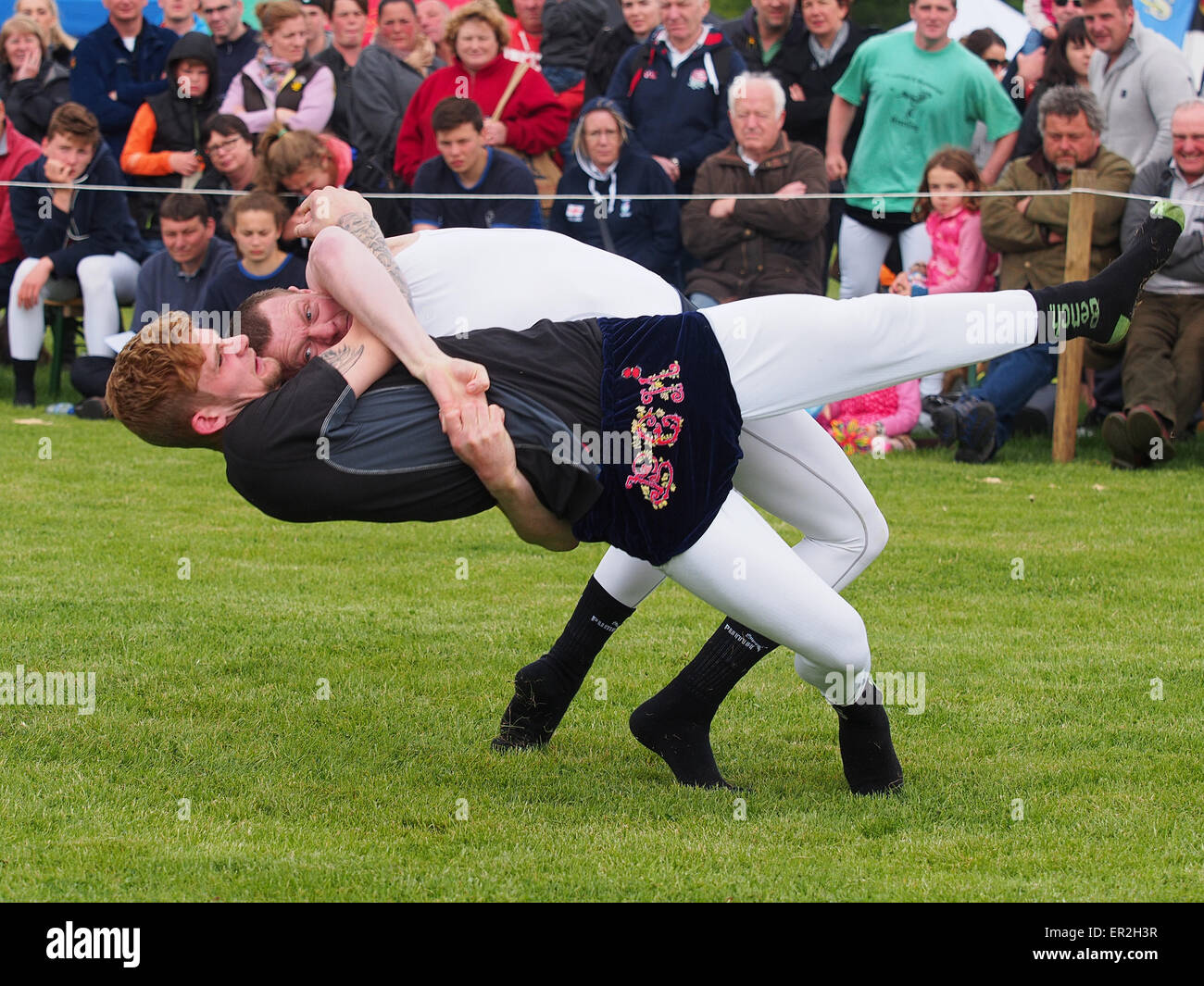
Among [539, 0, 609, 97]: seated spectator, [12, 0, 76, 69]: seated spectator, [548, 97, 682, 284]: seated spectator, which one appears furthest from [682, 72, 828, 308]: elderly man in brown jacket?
[12, 0, 76, 69]: seated spectator

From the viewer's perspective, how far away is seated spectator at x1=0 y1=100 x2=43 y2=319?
11406 mm

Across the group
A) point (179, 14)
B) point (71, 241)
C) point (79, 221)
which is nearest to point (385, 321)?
point (79, 221)

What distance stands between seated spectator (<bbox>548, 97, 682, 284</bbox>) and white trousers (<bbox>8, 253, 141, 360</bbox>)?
3.17m

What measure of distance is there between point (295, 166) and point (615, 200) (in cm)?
191

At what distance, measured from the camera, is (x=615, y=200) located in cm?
970

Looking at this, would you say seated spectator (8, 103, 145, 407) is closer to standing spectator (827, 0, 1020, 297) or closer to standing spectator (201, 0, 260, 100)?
standing spectator (201, 0, 260, 100)

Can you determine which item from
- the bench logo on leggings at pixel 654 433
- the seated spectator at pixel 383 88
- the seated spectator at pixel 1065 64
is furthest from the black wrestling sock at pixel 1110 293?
the seated spectator at pixel 383 88

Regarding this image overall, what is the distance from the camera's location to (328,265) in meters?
3.61

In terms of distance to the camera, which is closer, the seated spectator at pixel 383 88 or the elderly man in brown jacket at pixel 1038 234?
the elderly man in brown jacket at pixel 1038 234

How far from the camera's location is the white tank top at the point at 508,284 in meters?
3.96

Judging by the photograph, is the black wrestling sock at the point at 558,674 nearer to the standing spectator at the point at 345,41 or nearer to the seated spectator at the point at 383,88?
the seated spectator at the point at 383,88

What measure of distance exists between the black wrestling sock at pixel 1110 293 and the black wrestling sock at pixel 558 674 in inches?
59.2

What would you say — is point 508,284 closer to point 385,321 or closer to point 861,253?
point 385,321
